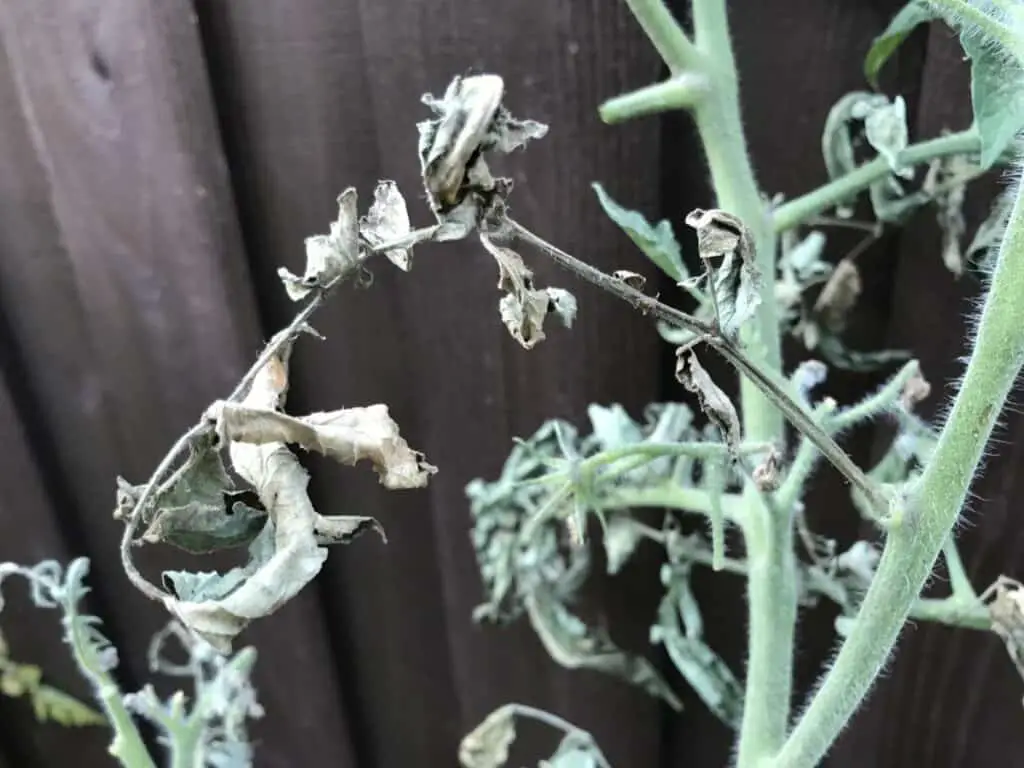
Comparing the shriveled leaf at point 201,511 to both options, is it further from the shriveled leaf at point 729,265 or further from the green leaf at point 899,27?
the green leaf at point 899,27

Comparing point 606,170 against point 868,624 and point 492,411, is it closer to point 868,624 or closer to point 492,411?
point 492,411

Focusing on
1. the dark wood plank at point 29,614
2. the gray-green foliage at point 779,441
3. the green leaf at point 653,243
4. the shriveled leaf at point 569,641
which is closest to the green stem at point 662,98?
the gray-green foliage at point 779,441

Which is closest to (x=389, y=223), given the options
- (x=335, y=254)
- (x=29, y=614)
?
(x=335, y=254)

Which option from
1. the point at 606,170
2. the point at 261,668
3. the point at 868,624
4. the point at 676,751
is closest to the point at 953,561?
the point at 868,624

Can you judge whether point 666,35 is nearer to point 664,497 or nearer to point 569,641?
point 664,497

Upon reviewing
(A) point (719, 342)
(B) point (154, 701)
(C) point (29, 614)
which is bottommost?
(C) point (29, 614)

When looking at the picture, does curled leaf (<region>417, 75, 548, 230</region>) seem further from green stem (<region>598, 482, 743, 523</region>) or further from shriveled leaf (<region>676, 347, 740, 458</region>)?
green stem (<region>598, 482, 743, 523</region>)

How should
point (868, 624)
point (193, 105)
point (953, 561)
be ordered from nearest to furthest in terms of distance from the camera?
point (868, 624) < point (953, 561) < point (193, 105)
